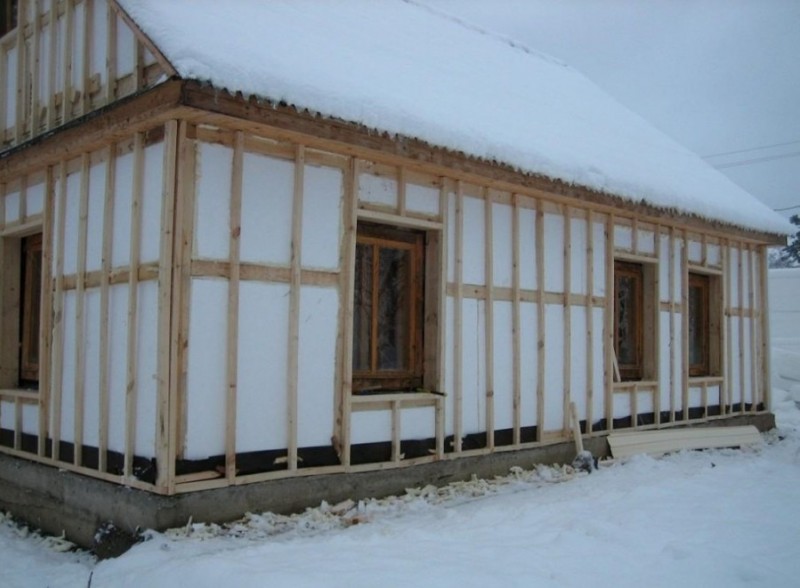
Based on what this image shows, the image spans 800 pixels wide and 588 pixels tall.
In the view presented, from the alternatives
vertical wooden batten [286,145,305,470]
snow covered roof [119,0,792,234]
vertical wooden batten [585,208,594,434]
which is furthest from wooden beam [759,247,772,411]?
vertical wooden batten [286,145,305,470]

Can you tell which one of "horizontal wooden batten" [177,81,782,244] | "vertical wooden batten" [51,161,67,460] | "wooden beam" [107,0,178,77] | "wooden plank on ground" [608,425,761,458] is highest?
"wooden beam" [107,0,178,77]

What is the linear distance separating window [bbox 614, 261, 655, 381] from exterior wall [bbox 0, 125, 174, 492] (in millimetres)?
6238

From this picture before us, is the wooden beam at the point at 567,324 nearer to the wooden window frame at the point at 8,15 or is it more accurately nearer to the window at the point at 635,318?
the window at the point at 635,318

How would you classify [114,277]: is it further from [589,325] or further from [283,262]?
[589,325]

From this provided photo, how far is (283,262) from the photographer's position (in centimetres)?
606

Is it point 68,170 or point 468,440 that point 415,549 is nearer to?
point 468,440

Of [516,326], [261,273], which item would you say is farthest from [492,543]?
[516,326]

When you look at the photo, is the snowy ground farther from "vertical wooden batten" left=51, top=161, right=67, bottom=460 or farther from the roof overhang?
the roof overhang

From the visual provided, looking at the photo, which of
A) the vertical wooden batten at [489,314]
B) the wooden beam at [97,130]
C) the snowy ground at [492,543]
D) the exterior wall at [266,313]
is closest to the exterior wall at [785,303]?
the exterior wall at [266,313]

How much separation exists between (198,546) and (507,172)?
4.45 meters

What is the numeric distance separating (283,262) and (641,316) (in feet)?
19.1

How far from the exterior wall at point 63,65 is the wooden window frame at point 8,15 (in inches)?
8.1

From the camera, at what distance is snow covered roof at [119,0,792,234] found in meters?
5.56

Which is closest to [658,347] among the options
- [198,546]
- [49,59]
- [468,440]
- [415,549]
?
[468,440]
